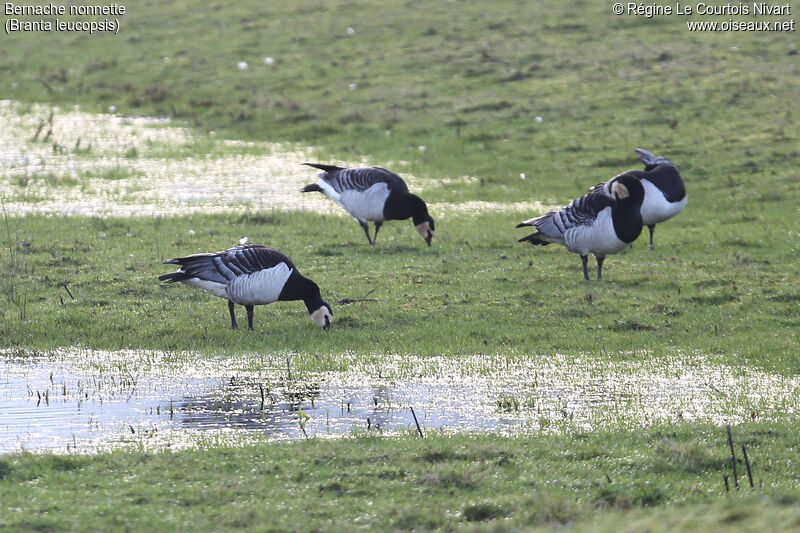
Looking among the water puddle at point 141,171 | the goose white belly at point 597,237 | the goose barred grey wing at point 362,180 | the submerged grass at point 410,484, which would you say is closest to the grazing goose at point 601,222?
the goose white belly at point 597,237

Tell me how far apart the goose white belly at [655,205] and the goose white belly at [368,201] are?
16.3 ft

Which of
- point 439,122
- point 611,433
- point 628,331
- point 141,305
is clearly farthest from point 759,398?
point 439,122

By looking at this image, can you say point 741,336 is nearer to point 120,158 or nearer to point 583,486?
point 583,486

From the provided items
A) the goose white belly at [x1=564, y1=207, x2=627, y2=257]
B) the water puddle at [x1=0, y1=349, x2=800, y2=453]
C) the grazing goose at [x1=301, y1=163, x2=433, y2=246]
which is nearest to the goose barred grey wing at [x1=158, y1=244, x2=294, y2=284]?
the water puddle at [x1=0, y1=349, x2=800, y2=453]

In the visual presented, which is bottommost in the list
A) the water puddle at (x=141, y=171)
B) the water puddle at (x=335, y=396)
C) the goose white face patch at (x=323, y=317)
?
the water puddle at (x=335, y=396)

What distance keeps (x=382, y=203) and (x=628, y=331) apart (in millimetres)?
7288

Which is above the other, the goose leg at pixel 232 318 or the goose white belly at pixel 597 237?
the goose white belly at pixel 597 237

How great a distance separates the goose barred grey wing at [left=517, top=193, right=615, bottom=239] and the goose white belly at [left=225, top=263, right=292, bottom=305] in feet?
17.4

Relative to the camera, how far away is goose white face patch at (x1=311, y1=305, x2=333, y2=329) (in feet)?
47.5

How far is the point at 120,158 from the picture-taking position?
95.7ft

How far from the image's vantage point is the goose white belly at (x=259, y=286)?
46.6ft

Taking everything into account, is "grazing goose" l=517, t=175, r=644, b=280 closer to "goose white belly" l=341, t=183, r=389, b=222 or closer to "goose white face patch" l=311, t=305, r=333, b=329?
"goose white belly" l=341, t=183, r=389, b=222

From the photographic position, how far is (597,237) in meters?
17.1

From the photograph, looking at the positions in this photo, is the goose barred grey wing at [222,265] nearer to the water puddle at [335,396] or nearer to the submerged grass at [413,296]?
the submerged grass at [413,296]
